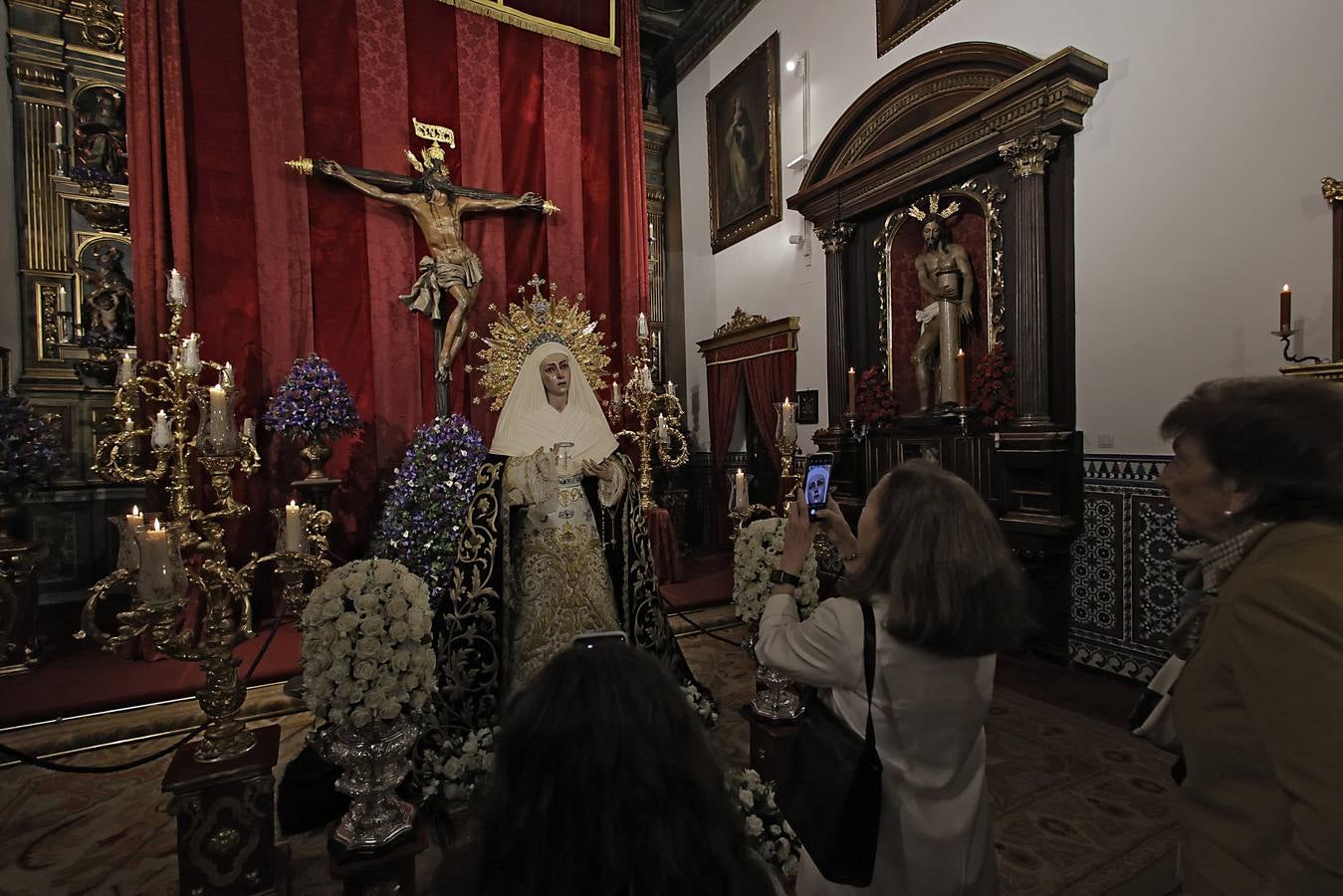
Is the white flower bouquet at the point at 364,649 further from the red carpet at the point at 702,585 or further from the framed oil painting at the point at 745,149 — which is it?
the framed oil painting at the point at 745,149

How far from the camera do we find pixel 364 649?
2.13m

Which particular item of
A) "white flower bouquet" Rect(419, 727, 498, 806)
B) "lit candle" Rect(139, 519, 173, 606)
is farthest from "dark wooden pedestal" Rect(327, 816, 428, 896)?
"lit candle" Rect(139, 519, 173, 606)

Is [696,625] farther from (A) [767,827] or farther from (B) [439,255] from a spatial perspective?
(B) [439,255]

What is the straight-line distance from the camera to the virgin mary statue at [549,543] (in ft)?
11.3

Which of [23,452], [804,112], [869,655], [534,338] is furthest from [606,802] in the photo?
[804,112]

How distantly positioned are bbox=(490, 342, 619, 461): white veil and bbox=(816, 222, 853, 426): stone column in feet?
12.8

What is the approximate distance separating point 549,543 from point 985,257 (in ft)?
14.9

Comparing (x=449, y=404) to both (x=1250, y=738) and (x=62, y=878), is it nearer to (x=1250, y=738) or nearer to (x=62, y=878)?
(x=62, y=878)

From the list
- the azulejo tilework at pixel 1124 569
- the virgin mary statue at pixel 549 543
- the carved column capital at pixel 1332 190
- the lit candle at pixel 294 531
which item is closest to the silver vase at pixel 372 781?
the virgin mary statue at pixel 549 543

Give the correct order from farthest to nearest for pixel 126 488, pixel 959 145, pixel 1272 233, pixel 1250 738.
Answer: pixel 126 488 < pixel 959 145 < pixel 1272 233 < pixel 1250 738

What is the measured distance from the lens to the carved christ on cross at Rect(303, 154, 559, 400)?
21.5 feet

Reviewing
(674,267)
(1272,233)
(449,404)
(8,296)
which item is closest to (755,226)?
(674,267)

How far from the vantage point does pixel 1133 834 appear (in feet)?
8.99

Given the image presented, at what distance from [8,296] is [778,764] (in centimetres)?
802
